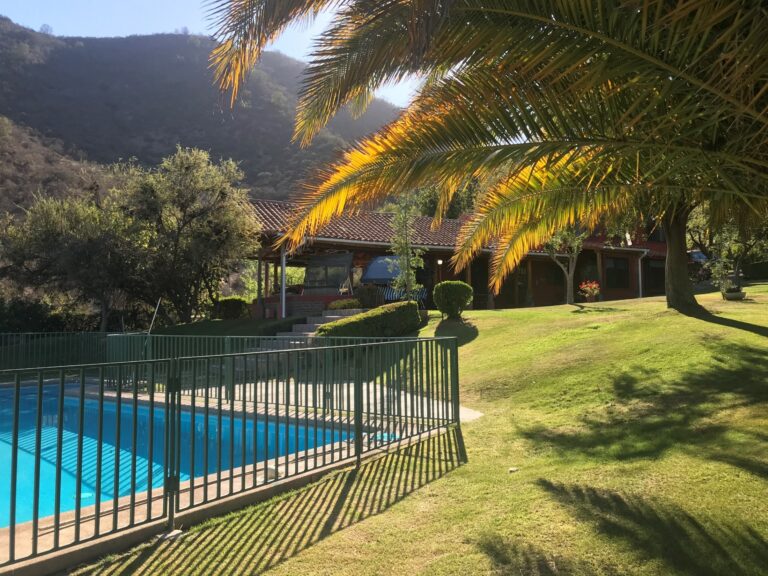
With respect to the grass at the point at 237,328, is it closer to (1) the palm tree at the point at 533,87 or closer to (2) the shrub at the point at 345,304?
(2) the shrub at the point at 345,304

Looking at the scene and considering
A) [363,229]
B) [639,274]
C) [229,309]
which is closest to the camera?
[363,229]

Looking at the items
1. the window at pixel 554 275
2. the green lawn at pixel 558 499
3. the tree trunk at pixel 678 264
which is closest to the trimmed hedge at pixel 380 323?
the green lawn at pixel 558 499

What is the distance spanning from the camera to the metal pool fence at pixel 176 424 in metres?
3.96

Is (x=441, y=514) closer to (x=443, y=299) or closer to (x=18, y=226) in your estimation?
(x=443, y=299)

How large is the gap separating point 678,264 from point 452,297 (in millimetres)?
6184

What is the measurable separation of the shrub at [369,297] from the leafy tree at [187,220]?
4812 millimetres

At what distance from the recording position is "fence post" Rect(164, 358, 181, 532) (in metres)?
4.38

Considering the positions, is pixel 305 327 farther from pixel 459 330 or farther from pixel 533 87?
pixel 533 87

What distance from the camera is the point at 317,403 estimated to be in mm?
6508

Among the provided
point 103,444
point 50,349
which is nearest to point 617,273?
point 50,349

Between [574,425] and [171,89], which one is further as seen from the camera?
[171,89]

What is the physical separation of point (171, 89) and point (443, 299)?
75795 millimetres

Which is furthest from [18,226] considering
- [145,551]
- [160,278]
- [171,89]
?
[171,89]

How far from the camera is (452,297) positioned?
1636 cm
